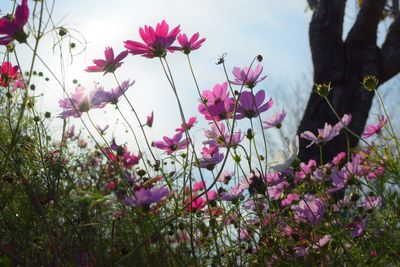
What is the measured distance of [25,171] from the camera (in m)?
1.21

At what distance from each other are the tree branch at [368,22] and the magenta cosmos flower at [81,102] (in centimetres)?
250

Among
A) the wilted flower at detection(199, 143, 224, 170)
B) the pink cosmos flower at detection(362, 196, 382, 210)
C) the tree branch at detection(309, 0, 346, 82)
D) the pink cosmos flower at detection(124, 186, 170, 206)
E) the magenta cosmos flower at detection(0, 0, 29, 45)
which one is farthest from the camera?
the tree branch at detection(309, 0, 346, 82)

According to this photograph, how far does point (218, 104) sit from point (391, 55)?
2436 mm

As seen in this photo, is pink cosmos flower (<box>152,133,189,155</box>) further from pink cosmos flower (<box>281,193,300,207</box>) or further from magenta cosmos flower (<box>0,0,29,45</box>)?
magenta cosmos flower (<box>0,0,29,45</box>)

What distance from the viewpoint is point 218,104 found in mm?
1180

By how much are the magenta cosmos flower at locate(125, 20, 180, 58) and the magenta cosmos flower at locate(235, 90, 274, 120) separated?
205mm

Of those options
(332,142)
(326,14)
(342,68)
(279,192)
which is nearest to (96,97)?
(279,192)

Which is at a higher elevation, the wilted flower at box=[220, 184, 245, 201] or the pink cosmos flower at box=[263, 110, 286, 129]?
the pink cosmos flower at box=[263, 110, 286, 129]

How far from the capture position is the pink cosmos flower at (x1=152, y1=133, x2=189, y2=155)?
127 centimetres

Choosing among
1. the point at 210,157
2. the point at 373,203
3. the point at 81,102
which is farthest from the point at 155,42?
the point at 373,203

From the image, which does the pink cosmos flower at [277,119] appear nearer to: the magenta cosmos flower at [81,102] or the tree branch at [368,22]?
the magenta cosmos flower at [81,102]

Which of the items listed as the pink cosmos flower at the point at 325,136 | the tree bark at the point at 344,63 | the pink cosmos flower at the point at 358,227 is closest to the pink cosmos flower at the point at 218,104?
the pink cosmos flower at the point at 325,136

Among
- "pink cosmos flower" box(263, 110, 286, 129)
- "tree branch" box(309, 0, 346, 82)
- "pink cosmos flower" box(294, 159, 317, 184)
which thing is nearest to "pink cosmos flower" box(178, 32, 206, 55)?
"pink cosmos flower" box(263, 110, 286, 129)

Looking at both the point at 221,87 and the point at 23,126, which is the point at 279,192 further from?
the point at 23,126
